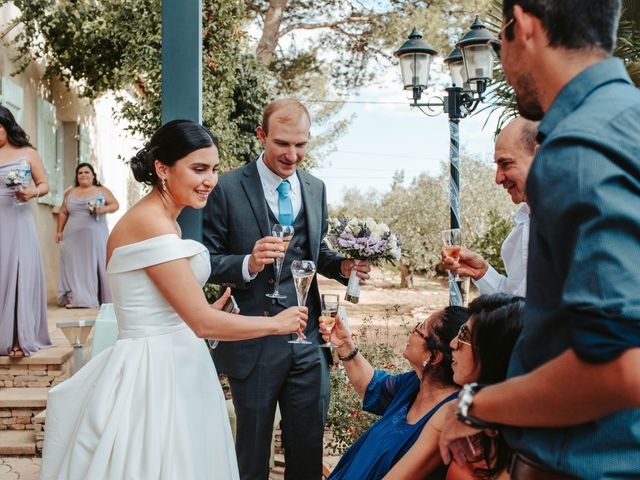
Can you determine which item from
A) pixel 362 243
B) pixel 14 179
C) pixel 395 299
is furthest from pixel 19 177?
pixel 395 299

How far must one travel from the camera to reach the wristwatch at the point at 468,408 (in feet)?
4.08

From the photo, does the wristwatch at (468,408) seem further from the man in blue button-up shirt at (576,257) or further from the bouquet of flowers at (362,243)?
the bouquet of flowers at (362,243)

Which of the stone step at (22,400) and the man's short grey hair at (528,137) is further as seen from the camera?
the stone step at (22,400)

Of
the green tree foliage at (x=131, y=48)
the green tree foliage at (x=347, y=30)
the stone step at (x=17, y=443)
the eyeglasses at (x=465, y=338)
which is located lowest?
the stone step at (x=17, y=443)

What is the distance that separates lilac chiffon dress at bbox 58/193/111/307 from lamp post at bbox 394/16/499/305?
4.57 meters

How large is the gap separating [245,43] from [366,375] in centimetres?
902

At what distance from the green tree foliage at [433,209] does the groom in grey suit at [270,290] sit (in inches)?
683

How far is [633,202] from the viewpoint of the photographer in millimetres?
1004

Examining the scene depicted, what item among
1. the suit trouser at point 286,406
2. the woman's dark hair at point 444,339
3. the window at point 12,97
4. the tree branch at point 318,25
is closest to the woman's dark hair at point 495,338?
the woman's dark hair at point 444,339

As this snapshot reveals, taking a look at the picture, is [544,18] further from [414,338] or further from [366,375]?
[366,375]

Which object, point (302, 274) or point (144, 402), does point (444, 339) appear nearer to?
point (302, 274)

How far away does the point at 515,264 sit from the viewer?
289cm

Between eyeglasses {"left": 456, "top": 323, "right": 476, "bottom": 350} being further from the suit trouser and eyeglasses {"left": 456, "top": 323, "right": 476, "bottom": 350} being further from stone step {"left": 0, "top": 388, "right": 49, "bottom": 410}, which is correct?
stone step {"left": 0, "top": 388, "right": 49, "bottom": 410}

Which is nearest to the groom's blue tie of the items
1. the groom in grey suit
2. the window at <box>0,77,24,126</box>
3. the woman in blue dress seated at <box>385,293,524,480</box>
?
the groom in grey suit
